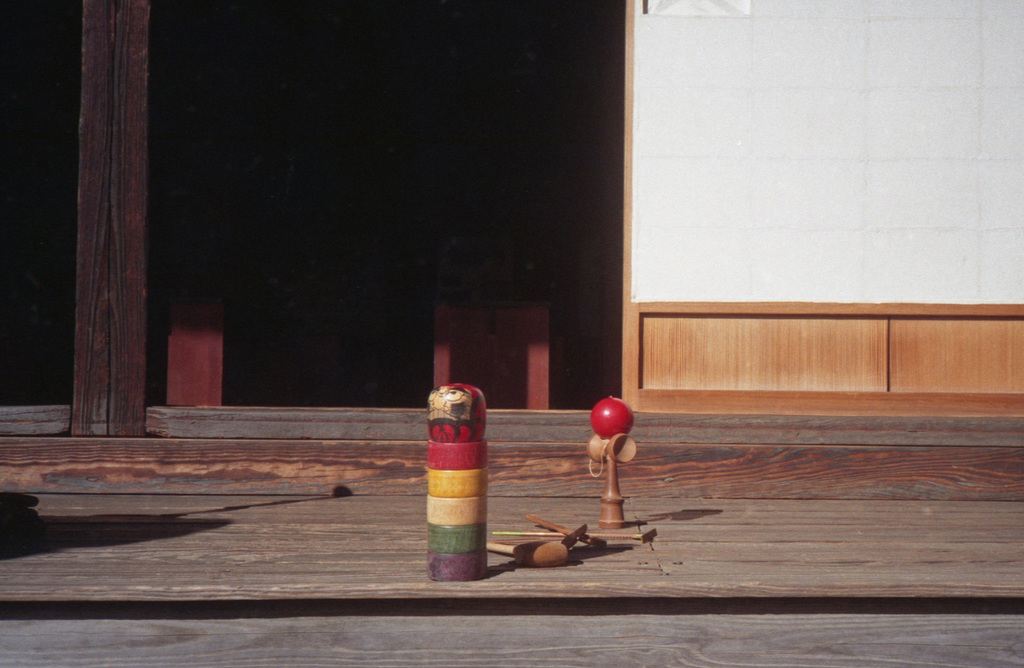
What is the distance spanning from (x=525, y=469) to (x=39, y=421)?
2.19 metres

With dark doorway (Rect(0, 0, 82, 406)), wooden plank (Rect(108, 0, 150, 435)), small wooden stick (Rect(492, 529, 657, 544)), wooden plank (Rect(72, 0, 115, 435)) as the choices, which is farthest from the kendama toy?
dark doorway (Rect(0, 0, 82, 406))

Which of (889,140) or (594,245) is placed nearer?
(889,140)

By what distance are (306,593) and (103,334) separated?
6.77 feet

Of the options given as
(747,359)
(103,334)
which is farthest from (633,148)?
(103,334)

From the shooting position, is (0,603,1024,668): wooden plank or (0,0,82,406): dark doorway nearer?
(0,603,1024,668): wooden plank

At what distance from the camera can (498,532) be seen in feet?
8.29

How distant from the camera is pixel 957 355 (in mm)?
3416

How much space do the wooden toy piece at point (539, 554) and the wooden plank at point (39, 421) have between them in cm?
235

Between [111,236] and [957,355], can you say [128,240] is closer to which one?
[111,236]

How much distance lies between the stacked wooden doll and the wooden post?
2079 millimetres

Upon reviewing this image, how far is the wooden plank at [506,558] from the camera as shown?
77.7 inches

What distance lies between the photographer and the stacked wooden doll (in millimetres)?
1919

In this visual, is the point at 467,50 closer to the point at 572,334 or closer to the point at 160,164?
the point at 572,334

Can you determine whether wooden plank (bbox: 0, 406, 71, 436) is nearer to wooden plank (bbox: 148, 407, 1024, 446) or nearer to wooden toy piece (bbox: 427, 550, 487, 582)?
wooden plank (bbox: 148, 407, 1024, 446)
